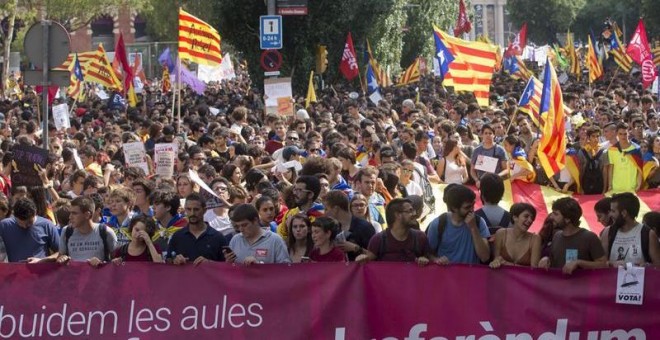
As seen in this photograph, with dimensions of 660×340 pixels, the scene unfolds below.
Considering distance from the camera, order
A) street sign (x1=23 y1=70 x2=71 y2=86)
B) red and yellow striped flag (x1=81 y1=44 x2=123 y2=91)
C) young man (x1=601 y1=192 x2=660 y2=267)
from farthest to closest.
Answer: red and yellow striped flag (x1=81 y1=44 x2=123 y2=91) → street sign (x1=23 y1=70 x2=71 y2=86) → young man (x1=601 y1=192 x2=660 y2=267)

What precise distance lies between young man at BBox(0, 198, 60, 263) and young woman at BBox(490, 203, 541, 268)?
305cm

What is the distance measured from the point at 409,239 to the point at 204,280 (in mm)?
1284

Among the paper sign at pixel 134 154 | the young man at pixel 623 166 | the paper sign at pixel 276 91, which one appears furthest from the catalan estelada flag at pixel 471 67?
the paper sign at pixel 134 154

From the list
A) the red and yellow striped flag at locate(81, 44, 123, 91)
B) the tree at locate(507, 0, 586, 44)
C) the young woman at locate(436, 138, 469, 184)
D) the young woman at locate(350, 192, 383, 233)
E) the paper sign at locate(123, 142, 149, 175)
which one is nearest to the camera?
the young woman at locate(350, 192, 383, 233)

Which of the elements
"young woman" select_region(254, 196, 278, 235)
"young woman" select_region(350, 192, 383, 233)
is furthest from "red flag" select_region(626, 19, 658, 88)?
"young woman" select_region(254, 196, 278, 235)

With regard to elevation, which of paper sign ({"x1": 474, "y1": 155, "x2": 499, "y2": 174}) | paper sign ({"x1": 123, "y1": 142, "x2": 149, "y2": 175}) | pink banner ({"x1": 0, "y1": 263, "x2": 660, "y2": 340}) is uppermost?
paper sign ({"x1": 123, "y1": 142, "x2": 149, "y2": 175})

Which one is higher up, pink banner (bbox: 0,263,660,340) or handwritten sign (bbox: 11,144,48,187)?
handwritten sign (bbox: 11,144,48,187)

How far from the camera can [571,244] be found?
364 inches

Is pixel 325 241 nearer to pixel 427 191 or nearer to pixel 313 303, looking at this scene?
pixel 313 303

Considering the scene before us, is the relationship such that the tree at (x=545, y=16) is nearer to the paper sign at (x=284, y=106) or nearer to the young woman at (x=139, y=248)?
the paper sign at (x=284, y=106)

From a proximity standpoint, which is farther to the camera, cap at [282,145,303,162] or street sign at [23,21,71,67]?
cap at [282,145,303,162]

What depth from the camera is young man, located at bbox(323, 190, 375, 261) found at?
10.0 metres

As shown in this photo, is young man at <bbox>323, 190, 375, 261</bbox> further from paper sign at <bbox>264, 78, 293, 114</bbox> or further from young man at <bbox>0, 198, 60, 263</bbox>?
paper sign at <bbox>264, 78, 293, 114</bbox>

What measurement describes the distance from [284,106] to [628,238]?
43.3 feet
